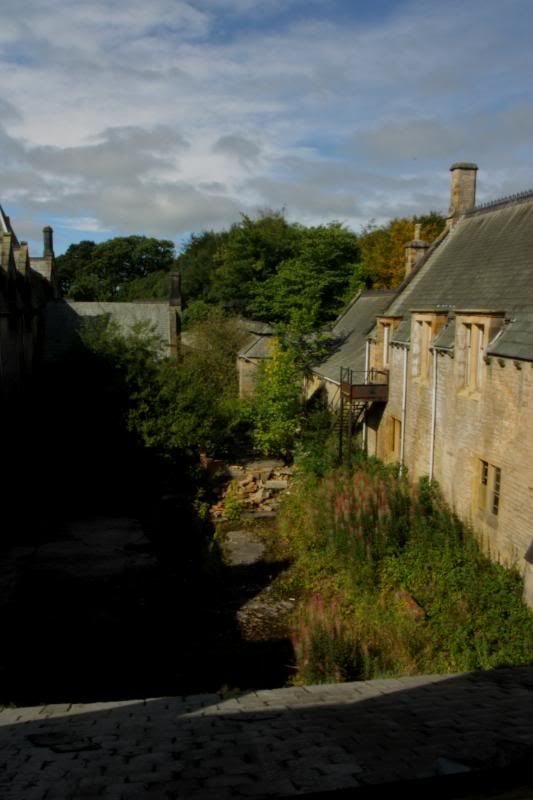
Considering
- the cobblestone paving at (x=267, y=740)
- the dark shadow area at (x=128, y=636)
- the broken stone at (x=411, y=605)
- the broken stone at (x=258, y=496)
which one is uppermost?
the cobblestone paving at (x=267, y=740)

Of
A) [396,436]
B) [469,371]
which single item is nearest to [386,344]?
[396,436]

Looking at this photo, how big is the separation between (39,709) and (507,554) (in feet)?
32.5

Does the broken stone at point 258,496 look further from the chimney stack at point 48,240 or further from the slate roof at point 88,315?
the chimney stack at point 48,240

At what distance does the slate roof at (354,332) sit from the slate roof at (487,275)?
3.26 metres

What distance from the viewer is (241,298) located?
51.8 meters

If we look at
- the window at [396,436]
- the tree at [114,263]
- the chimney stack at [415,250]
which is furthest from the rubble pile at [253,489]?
the tree at [114,263]

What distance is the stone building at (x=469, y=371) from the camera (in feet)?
43.9

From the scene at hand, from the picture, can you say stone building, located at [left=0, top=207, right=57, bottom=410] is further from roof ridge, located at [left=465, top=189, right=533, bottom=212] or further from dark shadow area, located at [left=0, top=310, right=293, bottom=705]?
roof ridge, located at [left=465, top=189, right=533, bottom=212]

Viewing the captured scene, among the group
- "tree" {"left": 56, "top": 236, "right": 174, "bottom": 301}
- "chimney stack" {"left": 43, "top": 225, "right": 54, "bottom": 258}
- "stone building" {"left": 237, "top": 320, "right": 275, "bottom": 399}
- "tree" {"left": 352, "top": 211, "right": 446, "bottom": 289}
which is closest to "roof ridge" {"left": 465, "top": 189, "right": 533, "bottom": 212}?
"stone building" {"left": 237, "top": 320, "right": 275, "bottom": 399}

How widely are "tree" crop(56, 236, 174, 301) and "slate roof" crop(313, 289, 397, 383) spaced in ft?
207

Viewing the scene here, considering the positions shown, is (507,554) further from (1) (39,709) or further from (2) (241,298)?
(2) (241,298)

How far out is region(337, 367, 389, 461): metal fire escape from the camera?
877 inches

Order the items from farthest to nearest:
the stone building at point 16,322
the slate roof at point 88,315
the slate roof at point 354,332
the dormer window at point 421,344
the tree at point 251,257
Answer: the tree at point 251,257, the slate roof at point 88,315, the slate roof at point 354,332, the stone building at point 16,322, the dormer window at point 421,344

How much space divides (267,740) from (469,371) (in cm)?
1195
